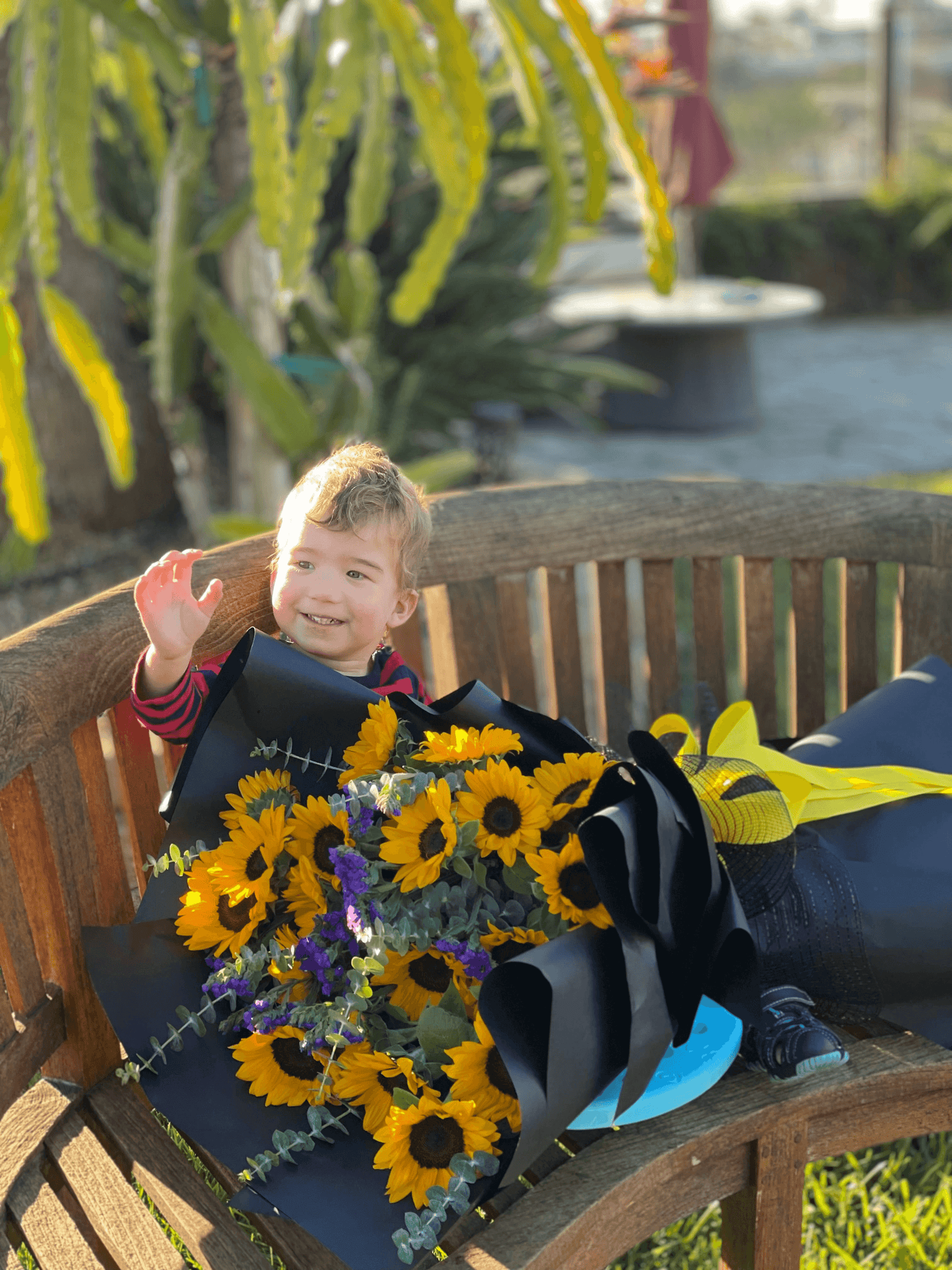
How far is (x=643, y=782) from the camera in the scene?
1061mm

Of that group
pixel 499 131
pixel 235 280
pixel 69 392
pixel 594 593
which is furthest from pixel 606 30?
pixel 594 593

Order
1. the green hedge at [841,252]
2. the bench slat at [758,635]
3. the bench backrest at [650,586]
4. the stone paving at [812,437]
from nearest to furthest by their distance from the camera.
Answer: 1. the bench backrest at [650,586]
2. the bench slat at [758,635]
3. the stone paving at [812,437]
4. the green hedge at [841,252]

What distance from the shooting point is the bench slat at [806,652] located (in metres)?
1.73

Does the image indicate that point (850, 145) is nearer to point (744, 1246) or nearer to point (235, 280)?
point (235, 280)

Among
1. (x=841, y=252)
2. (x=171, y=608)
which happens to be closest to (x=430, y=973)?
(x=171, y=608)

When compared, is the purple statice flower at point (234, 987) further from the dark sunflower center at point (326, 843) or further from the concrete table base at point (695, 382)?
the concrete table base at point (695, 382)

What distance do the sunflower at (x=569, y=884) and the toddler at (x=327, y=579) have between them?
0.32 m

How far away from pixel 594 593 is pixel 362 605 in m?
0.50

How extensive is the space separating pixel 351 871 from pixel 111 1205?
398mm

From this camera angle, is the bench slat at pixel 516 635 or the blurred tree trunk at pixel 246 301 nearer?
the bench slat at pixel 516 635

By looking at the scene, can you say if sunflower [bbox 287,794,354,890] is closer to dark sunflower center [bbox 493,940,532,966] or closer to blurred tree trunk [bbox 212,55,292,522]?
dark sunflower center [bbox 493,940,532,966]

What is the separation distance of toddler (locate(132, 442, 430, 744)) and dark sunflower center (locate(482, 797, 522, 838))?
0.84 ft

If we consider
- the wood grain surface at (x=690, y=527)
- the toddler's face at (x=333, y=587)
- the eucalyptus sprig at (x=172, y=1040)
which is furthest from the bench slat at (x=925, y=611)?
the eucalyptus sprig at (x=172, y=1040)

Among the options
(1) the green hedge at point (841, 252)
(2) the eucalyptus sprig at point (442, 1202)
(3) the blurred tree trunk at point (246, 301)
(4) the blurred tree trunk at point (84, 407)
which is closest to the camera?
(2) the eucalyptus sprig at point (442, 1202)
